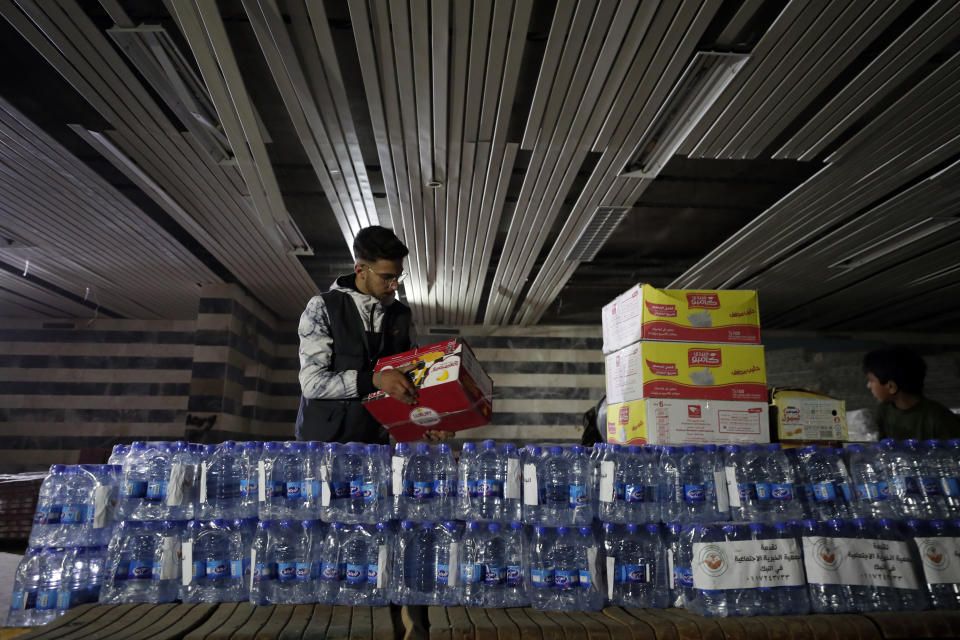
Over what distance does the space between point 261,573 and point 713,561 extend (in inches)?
62.4

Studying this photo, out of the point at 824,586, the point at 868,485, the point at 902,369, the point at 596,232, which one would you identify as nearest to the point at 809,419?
the point at 868,485

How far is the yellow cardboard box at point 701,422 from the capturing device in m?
2.62

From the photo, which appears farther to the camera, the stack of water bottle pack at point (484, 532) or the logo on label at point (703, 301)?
the logo on label at point (703, 301)

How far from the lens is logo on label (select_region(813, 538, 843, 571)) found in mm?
2207

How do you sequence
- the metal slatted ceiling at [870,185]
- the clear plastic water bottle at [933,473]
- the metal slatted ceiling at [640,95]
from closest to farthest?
the clear plastic water bottle at [933,473] → the metal slatted ceiling at [640,95] → the metal slatted ceiling at [870,185]

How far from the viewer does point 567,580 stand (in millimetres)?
2145

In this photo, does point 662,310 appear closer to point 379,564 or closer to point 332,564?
point 379,564

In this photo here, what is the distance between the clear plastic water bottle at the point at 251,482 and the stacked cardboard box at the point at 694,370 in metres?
1.57

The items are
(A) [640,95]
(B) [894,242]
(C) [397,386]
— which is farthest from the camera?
(B) [894,242]

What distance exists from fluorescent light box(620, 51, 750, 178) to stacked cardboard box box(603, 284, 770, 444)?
5.30 ft

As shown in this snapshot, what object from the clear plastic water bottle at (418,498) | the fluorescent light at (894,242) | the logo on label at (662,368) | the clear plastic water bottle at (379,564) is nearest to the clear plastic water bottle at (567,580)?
the clear plastic water bottle at (418,498)

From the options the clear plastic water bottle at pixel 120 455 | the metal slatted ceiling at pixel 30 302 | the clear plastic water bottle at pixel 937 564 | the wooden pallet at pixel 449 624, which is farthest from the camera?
the metal slatted ceiling at pixel 30 302

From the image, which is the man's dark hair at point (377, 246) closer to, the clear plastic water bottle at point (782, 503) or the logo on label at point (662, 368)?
the logo on label at point (662, 368)

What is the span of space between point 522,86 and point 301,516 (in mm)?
3430
